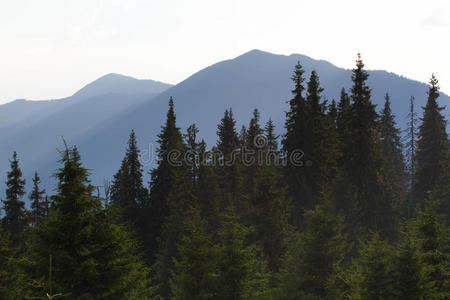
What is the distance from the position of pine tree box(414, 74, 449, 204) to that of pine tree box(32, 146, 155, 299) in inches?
1459

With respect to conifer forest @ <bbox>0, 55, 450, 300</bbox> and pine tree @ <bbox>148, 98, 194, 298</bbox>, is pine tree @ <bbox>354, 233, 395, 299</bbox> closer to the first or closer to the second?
conifer forest @ <bbox>0, 55, 450, 300</bbox>

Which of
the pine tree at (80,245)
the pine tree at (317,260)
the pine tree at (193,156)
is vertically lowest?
the pine tree at (317,260)

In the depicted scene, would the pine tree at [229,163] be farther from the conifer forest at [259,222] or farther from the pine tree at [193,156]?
the pine tree at [193,156]

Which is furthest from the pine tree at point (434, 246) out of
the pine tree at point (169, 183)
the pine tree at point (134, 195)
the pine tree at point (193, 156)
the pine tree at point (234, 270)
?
the pine tree at point (134, 195)

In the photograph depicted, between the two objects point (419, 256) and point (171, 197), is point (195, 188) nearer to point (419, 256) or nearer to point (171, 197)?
point (171, 197)

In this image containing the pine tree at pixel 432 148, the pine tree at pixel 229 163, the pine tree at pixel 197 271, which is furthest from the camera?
the pine tree at pixel 229 163

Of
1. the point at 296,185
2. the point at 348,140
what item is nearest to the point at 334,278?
the point at 296,185

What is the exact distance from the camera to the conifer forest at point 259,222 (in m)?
10.3

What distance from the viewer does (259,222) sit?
25.8 meters

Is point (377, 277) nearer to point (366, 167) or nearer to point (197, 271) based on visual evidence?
point (197, 271)

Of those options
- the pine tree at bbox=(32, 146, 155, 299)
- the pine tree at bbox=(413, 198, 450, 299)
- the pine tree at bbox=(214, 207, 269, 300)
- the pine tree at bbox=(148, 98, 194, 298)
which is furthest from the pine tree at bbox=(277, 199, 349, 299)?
the pine tree at bbox=(148, 98, 194, 298)

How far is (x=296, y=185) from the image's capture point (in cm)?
3162

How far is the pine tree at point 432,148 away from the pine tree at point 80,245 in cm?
3705

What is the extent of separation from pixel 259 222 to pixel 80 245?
17.1m
